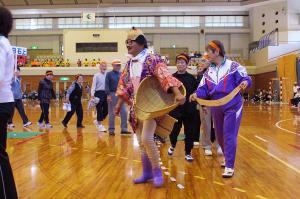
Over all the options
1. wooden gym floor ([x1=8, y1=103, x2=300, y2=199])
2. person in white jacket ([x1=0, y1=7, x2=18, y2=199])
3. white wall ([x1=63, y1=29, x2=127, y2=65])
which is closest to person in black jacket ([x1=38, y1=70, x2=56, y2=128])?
wooden gym floor ([x1=8, y1=103, x2=300, y2=199])

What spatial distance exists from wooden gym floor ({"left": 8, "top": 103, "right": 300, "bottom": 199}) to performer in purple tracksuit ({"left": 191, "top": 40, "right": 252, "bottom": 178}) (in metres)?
0.38

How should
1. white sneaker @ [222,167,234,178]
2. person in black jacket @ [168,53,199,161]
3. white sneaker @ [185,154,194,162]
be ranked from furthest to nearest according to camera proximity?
1. person in black jacket @ [168,53,199,161]
2. white sneaker @ [185,154,194,162]
3. white sneaker @ [222,167,234,178]

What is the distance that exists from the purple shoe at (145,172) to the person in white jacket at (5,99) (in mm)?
1774

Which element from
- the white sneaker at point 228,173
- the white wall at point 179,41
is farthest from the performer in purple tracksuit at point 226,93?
the white wall at point 179,41

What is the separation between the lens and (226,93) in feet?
16.4

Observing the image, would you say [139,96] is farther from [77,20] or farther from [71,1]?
[77,20]

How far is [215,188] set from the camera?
4.31 meters

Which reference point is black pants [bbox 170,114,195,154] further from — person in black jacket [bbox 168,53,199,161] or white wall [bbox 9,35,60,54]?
white wall [bbox 9,35,60,54]

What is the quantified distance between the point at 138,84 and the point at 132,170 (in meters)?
1.36

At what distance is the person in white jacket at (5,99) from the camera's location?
9.93 ft

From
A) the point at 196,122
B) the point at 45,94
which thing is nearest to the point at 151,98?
the point at 196,122

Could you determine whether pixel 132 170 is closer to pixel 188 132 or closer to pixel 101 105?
pixel 188 132

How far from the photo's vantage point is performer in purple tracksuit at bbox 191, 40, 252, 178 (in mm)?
4953

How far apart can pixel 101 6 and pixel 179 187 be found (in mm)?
32287
